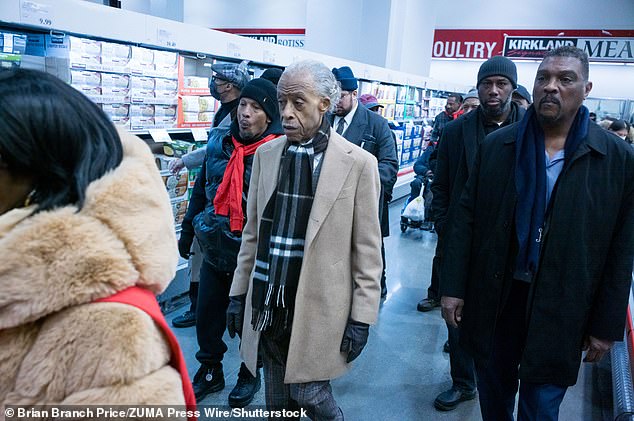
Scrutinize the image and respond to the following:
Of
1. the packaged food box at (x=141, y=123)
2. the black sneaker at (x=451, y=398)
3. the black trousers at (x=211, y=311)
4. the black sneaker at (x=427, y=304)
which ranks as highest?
the packaged food box at (x=141, y=123)

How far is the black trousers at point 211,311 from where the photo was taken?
104 inches

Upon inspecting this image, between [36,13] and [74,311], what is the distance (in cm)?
228

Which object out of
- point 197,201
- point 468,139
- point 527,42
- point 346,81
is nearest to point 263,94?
point 197,201

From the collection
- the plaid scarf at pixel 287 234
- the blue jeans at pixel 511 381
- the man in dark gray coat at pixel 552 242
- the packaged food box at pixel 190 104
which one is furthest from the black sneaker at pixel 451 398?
the packaged food box at pixel 190 104

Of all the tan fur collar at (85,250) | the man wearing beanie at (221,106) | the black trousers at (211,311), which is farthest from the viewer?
the man wearing beanie at (221,106)

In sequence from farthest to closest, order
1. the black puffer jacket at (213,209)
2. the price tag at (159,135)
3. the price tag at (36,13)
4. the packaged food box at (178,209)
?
1. the packaged food box at (178,209)
2. the price tag at (159,135)
3. the black puffer jacket at (213,209)
4. the price tag at (36,13)

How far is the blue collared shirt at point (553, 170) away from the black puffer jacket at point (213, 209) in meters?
1.31

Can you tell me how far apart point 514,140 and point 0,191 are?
1.76 m

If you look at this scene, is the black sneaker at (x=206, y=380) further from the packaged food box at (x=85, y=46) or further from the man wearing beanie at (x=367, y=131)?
the packaged food box at (x=85, y=46)

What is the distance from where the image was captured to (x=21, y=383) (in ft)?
2.62

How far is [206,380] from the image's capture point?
271 centimetres

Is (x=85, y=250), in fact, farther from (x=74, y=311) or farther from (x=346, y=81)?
(x=346, y=81)

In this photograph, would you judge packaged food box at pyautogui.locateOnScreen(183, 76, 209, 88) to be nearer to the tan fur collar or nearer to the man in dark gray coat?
the man in dark gray coat

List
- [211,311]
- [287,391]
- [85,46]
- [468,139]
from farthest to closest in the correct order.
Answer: [85,46], [468,139], [211,311], [287,391]
